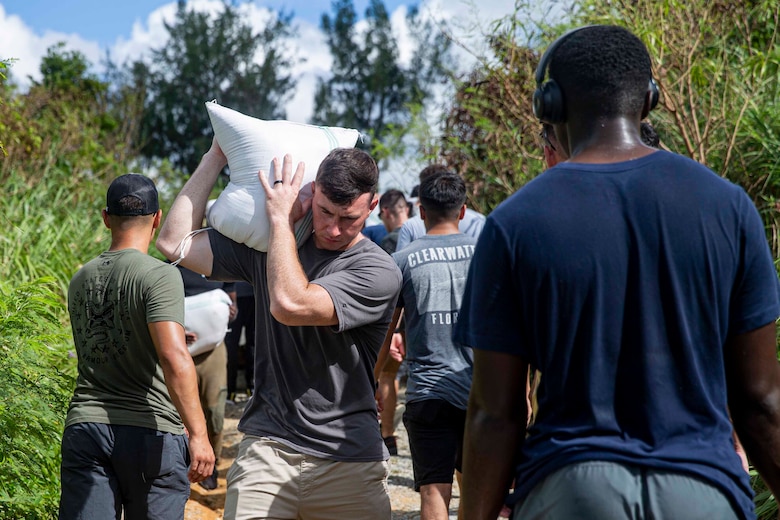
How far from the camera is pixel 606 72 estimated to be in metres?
1.95

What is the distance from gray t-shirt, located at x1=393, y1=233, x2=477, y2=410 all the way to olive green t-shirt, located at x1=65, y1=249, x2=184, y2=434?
127cm

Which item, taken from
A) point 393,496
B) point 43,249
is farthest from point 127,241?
point 43,249

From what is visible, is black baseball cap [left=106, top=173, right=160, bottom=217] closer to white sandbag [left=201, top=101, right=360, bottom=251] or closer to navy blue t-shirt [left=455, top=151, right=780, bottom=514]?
white sandbag [left=201, top=101, right=360, bottom=251]

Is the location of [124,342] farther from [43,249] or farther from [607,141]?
[43,249]

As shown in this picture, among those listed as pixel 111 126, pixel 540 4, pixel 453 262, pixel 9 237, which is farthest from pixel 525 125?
pixel 111 126

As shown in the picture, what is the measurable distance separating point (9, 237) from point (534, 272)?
764cm

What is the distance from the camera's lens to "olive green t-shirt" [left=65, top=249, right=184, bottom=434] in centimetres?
361

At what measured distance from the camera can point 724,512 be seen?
1.79 metres

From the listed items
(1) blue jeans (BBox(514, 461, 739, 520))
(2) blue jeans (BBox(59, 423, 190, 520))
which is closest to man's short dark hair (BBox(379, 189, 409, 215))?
(2) blue jeans (BBox(59, 423, 190, 520))

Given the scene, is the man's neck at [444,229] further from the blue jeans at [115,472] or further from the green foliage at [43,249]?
the green foliage at [43,249]

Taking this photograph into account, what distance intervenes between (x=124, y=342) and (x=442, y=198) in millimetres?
1838

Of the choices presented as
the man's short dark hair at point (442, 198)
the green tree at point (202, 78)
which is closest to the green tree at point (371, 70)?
the green tree at point (202, 78)

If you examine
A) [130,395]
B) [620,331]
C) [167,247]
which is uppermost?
[167,247]

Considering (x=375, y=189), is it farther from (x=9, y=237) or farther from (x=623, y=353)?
(x=9, y=237)
